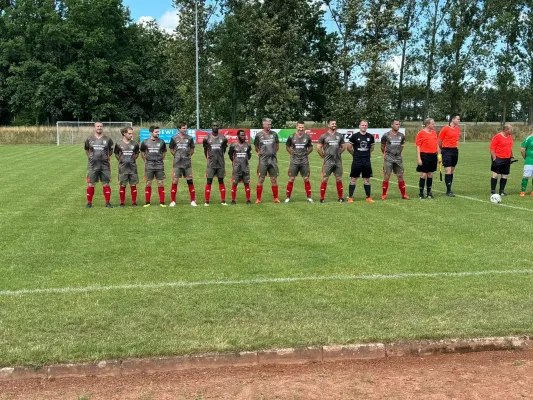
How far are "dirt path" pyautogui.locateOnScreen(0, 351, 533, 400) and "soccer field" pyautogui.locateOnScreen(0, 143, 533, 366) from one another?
0.26m

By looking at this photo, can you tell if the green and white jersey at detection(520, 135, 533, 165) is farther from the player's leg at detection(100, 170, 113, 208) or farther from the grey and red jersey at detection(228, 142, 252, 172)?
the player's leg at detection(100, 170, 113, 208)

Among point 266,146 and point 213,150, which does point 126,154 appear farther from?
point 266,146

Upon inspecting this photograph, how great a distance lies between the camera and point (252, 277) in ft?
22.2

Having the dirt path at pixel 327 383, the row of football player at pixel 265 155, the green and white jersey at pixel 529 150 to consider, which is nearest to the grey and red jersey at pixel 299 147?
the row of football player at pixel 265 155

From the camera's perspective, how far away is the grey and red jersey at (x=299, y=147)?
1334cm

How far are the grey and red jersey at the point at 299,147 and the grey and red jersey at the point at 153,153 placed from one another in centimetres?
325

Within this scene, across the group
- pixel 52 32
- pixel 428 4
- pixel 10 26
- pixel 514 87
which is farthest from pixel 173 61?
pixel 514 87

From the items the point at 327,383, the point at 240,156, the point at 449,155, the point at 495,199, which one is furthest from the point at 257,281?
the point at 449,155

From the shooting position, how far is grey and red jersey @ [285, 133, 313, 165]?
13.3 metres

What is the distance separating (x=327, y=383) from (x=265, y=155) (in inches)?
372

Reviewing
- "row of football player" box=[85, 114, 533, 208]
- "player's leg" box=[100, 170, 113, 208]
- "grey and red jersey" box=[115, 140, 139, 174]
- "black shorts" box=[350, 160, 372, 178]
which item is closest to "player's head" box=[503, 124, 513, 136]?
"row of football player" box=[85, 114, 533, 208]

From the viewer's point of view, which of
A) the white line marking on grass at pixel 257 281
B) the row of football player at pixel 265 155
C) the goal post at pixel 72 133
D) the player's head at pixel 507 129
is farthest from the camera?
the goal post at pixel 72 133

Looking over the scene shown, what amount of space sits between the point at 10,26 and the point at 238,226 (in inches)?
2449

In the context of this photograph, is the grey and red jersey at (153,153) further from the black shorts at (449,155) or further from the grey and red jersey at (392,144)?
the black shorts at (449,155)
